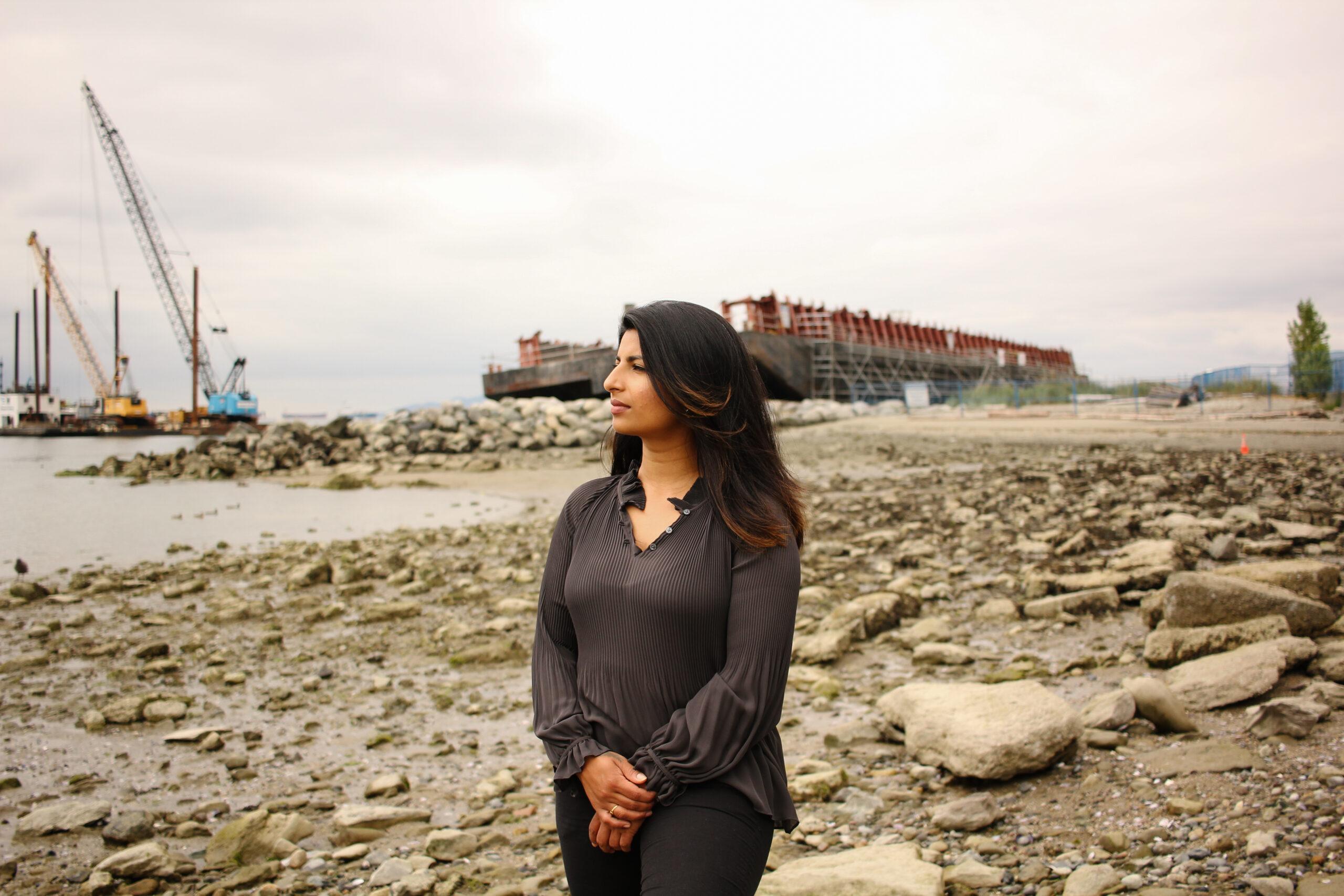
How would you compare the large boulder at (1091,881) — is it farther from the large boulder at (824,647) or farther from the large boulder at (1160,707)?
the large boulder at (824,647)

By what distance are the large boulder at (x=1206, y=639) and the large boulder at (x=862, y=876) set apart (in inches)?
92.0

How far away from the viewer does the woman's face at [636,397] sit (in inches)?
70.6

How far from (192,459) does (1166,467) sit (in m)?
28.1

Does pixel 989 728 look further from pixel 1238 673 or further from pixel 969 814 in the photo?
pixel 1238 673

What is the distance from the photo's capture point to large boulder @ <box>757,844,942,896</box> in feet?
8.34

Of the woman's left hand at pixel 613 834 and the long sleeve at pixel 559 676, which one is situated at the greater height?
the long sleeve at pixel 559 676

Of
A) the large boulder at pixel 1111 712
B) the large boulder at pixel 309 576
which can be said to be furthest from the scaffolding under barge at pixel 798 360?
the large boulder at pixel 1111 712

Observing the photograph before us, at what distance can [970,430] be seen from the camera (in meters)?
23.0

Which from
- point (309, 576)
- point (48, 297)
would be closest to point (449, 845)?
point (309, 576)

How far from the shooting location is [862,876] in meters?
2.61

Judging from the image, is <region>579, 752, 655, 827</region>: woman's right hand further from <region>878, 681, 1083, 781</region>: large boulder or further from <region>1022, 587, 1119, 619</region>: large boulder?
<region>1022, 587, 1119, 619</region>: large boulder

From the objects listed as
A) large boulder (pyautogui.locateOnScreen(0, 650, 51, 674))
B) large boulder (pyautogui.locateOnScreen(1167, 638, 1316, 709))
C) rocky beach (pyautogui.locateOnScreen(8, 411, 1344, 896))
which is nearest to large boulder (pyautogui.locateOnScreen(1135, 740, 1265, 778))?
rocky beach (pyautogui.locateOnScreen(8, 411, 1344, 896))

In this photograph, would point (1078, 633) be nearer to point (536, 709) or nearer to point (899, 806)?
point (899, 806)

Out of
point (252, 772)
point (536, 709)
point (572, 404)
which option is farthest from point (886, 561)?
point (572, 404)
